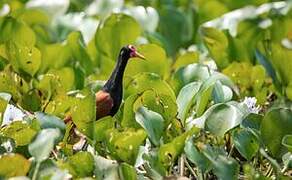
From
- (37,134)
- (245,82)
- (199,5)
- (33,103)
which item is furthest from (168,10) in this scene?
(37,134)

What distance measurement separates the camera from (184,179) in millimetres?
3232

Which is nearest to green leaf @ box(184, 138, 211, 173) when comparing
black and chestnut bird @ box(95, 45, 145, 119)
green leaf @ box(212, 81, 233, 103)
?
green leaf @ box(212, 81, 233, 103)

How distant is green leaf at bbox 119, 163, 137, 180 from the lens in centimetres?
325

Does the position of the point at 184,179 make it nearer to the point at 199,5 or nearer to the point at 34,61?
the point at 34,61

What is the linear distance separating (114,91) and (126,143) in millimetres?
668

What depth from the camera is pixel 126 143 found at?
3326mm

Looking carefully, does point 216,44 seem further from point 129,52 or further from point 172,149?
point 172,149

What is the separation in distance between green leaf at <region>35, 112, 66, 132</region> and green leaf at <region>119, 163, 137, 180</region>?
0.30 m

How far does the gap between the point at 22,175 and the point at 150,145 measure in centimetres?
53

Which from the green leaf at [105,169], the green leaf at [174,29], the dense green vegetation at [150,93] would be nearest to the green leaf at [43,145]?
the dense green vegetation at [150,93]

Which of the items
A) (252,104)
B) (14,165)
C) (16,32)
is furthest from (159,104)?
(16,32)

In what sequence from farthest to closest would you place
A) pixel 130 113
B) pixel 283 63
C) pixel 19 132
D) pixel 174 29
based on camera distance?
pixel 174 29 < pixel 283 63 < pixel 130 113 < pixel 19 132

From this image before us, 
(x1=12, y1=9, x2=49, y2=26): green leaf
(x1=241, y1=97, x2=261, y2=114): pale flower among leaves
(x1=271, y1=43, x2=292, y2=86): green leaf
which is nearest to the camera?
(x1=241, y1=97, x2=261, y2=114): pale flower among leaves

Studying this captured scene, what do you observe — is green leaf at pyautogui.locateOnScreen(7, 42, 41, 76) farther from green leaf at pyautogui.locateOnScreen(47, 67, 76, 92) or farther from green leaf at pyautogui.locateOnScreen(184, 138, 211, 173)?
green leaf at pyautogui.locateOnScreen(184, 138, 211, 173)
